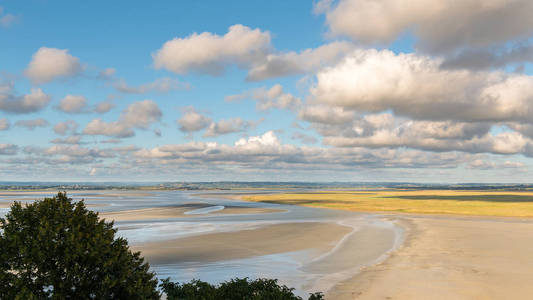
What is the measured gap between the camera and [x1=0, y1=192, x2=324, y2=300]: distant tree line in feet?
35.1

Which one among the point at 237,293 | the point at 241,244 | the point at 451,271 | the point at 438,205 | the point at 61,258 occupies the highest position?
the point at 61,258

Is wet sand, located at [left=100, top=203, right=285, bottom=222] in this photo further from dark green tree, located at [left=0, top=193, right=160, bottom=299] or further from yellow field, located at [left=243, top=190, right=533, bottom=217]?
dark green tree, located at [left=0, top=193, right=160, bottom=299]

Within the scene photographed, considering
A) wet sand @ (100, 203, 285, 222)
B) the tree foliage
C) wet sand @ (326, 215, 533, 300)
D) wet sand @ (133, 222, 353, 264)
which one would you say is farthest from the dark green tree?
wet sand @ (100, 203, 285, 222)

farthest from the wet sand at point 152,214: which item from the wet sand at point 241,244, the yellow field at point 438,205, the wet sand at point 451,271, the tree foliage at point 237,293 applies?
the tree foliage at point 237,293

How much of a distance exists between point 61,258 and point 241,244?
2894 centimetres

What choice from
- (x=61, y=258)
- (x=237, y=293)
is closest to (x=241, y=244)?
(x=237, y=293)

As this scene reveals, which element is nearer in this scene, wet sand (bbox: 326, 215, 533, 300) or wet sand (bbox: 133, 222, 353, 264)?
wet sand (bbox: 326, 215, 533, 300)

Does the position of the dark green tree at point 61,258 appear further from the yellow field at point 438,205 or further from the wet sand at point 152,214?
the yellow field at point 438,205

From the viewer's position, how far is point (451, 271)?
1047 inches

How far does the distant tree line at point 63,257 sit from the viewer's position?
1070 cm

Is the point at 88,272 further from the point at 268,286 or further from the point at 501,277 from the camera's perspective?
the point at 501,277

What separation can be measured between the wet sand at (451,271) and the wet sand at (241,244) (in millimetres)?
8658

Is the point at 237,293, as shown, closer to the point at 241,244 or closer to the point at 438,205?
the point at 241,244

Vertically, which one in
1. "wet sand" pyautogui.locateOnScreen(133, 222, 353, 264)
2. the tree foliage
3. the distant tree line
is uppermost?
the distant tree line
